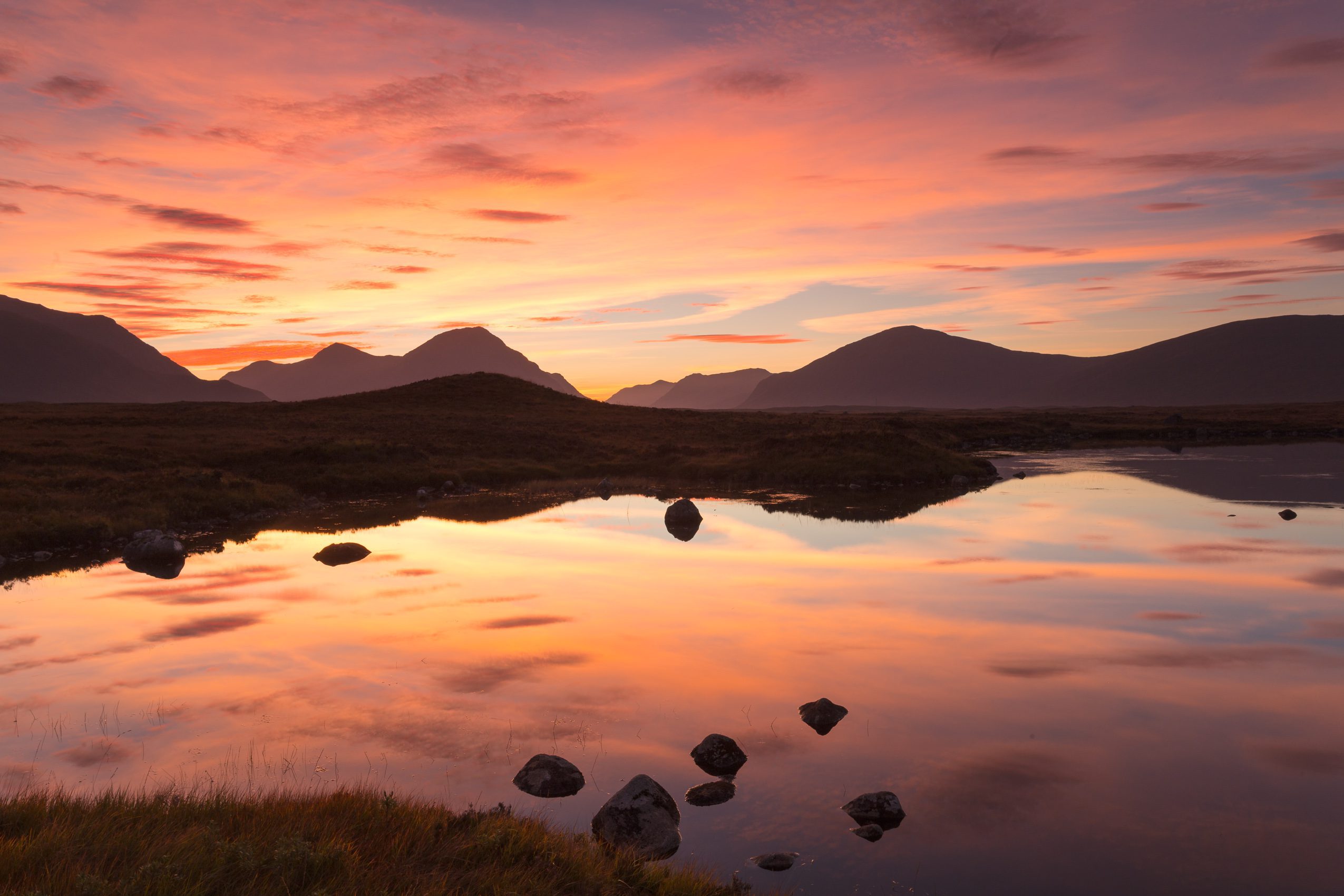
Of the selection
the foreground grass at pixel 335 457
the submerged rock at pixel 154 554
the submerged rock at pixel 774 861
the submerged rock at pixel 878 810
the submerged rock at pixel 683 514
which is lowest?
the submerged rock at pixel 774 861

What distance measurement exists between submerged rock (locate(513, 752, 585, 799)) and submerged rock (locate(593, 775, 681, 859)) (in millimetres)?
1106

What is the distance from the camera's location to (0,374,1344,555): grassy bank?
1531 inches

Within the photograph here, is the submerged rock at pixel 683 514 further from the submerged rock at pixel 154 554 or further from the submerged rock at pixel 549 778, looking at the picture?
the submerged rock at pixel 549 778

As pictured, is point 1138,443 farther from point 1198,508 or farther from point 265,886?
point 265,886

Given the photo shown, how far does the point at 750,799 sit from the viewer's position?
12.1m

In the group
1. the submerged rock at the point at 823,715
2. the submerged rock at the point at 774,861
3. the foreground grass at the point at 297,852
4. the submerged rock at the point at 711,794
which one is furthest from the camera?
the submerged rock at the point at 823,715

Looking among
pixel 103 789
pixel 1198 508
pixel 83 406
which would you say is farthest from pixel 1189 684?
pixel 83 406

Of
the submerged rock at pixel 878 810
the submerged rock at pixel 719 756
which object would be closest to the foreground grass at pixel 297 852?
the submerged rock at pixel 878 810

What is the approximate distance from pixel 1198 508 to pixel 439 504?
42.1 metres

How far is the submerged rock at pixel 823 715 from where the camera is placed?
14852mm

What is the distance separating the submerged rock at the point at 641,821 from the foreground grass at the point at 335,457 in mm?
30954

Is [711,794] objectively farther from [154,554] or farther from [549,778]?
[154,554]

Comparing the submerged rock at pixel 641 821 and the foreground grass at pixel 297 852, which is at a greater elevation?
the foreground grass at pixel 297 852

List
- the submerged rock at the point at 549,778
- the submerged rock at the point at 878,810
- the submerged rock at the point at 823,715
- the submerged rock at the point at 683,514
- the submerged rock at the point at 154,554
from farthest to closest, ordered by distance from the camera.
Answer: the submerged rock at the point at 683,514, the submerged rock at the point at 154,554, the submerged rock at the point at 823,715, the submerged rock at the point at 549,778, the submerged rock at the point at 878,810
